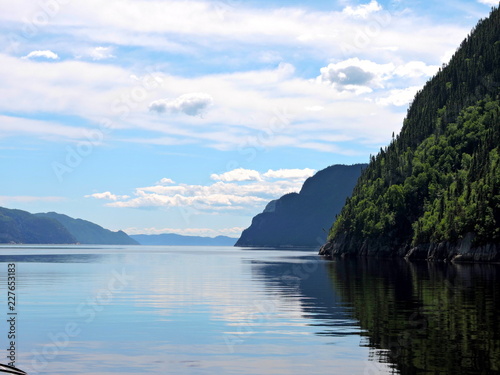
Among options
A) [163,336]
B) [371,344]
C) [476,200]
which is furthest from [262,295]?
[476,200]

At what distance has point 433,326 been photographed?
132 feet

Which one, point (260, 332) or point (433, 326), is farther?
point (260, 332)

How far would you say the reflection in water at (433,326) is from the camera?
2916 centimetres

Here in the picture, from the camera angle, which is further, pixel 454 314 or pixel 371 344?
pixel 454 314

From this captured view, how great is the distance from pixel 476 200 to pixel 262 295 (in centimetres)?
12696

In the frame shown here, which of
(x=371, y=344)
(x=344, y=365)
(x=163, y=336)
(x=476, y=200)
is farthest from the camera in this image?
(x=476, y=200)

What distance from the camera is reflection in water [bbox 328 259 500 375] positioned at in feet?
95.7

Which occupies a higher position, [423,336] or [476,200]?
[476,200]

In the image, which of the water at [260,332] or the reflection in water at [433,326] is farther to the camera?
the water at [260,332]

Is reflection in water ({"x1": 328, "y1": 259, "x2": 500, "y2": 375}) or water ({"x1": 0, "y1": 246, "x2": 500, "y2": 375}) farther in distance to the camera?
water ({"x1": 0, "y1": 246, "x2": 500, "y2": 375})

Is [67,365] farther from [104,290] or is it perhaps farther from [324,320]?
[104,290]

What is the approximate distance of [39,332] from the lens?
4144 centimetres

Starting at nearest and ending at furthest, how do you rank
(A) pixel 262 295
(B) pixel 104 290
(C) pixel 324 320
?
Answer: (C) pixel 324 320
(A) pixel 262 295
(B) pixel 104 290

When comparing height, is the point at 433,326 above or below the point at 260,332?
above
